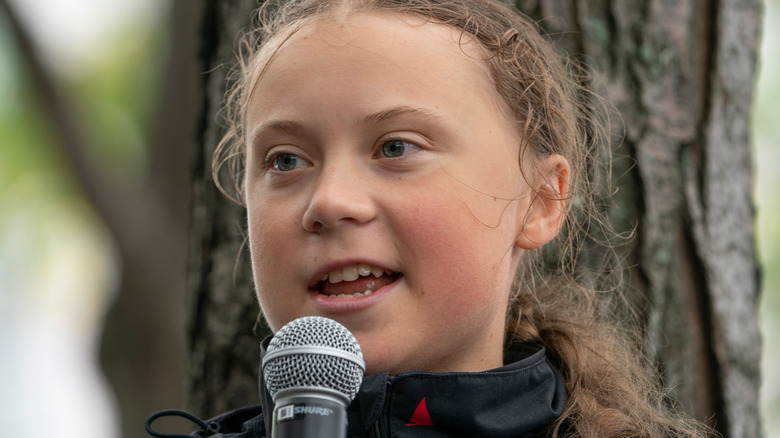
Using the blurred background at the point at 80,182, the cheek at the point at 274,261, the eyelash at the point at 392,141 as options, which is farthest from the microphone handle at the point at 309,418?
the blurred background at the point at 80,182

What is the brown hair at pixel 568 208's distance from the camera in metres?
2.04

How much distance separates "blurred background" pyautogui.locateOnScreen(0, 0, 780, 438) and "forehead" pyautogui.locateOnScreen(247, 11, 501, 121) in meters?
1.62

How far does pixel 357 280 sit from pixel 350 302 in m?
0.07

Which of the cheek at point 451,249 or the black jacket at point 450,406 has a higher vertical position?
the cheek at point 451,249

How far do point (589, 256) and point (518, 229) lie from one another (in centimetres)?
52

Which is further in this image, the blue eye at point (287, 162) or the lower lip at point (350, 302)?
the blue eye at point (287, 162)

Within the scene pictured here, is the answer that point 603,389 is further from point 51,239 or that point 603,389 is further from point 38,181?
point 51,239

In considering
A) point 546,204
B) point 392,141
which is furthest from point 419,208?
point 546,204

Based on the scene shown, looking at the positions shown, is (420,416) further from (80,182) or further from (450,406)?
(80,182)

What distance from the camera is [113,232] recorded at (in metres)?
3.90

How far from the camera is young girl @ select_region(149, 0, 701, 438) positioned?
1766 millimetres

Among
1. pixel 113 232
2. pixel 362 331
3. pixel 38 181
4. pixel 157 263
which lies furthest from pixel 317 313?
pixel 38 181

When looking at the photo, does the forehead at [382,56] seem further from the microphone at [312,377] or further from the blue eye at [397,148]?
the microphone at [312,377]

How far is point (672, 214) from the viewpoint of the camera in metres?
2.50
